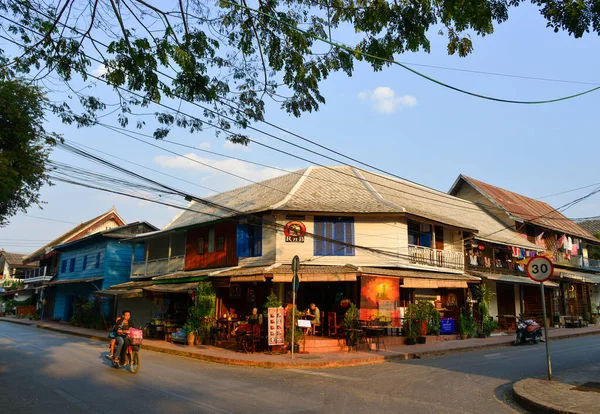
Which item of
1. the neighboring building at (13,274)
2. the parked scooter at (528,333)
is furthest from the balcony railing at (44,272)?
the parked scooter at (528,333)

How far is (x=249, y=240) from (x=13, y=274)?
4390 centimetres

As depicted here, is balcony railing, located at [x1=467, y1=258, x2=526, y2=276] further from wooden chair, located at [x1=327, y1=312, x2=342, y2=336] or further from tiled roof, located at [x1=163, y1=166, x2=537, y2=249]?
wooden chair, located at [x1=327, y1=312, x2=342, y2=336]

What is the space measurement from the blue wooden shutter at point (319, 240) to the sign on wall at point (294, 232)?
59 cm

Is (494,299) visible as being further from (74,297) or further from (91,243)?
(74,297)

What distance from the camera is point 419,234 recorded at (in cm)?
2195

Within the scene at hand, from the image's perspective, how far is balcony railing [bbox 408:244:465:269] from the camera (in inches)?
818

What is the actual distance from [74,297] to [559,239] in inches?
1396

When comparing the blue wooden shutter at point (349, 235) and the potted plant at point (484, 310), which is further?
the potted plant at point (484, 310)

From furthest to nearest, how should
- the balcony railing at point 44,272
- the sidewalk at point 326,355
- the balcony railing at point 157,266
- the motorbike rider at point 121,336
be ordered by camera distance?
the balcony railing at point 44,272, the balcony railing at point 157,266, the sidewalk at point 326,355, the motorbike rider at point 121,336

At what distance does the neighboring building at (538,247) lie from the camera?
28.4 meters

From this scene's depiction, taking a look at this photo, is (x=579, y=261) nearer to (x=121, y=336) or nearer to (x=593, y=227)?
(x=593, y=227)

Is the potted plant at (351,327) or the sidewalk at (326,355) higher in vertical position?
the potted plant at (351,327)

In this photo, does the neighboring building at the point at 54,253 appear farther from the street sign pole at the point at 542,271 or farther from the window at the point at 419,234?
the street sign pole at the point at 542,271

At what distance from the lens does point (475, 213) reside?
2978 cm
